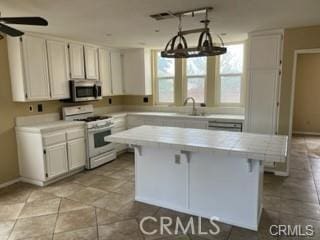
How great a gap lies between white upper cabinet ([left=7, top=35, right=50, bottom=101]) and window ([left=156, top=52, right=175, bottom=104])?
281 cm

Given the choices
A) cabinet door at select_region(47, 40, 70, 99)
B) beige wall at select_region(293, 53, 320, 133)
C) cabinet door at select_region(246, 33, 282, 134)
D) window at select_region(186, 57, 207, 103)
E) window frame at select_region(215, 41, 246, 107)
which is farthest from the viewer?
beige wall at select_region(293, 53, 320, 133)

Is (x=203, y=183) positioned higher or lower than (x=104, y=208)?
higher

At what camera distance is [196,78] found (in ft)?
18.6

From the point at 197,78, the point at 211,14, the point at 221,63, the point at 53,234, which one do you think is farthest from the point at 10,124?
the point at 221,63

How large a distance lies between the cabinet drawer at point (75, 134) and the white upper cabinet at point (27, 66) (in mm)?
767

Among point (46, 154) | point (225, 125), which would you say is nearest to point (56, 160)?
point (46, 154)

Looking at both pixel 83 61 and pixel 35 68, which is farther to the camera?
pixel 83 61

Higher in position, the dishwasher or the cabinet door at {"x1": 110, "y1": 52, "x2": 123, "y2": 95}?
the cabinet door at {"x1": 110, "y1": 52, "x2": 123, "y2": 95}

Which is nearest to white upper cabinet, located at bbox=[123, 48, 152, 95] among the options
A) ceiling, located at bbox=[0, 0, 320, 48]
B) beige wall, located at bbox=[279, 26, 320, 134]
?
ceiling, located at bbox=[0, 0, 320, 48]

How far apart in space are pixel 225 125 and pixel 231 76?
1.27 meters

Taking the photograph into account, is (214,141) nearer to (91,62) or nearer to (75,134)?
(75,134)

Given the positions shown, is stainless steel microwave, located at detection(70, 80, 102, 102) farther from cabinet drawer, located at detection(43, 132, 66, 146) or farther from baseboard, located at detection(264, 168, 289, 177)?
baseboard, located at detection(264, 168, 289, 177)

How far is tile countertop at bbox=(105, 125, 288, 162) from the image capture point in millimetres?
2318

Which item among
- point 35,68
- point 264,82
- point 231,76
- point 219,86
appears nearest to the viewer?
point 35,68
